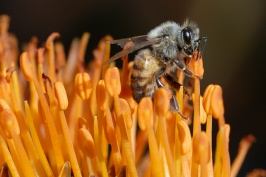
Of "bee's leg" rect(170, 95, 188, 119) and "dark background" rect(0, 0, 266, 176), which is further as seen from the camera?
"dark background" rect(0, 0, 266, 176)

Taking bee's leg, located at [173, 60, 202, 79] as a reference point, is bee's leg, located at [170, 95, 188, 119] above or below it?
below

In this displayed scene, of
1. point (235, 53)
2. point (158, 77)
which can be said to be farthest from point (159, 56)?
point (235, 53)

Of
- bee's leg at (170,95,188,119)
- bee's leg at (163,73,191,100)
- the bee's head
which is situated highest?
the bee's head

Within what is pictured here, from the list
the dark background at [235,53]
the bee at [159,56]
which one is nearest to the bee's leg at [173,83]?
the bee at [159,56]

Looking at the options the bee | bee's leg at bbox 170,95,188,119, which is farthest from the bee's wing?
bee's leg at bbox 170,95,188,119

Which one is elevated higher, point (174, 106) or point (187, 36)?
point (187, 36)

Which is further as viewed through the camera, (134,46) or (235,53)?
(235,53)

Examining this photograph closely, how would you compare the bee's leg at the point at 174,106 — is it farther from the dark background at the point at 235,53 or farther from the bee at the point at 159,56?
the dark background at the point at 235,53

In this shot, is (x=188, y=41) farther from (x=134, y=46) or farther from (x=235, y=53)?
(x=235, y=53)

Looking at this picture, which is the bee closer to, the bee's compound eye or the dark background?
the bee's compound eye
